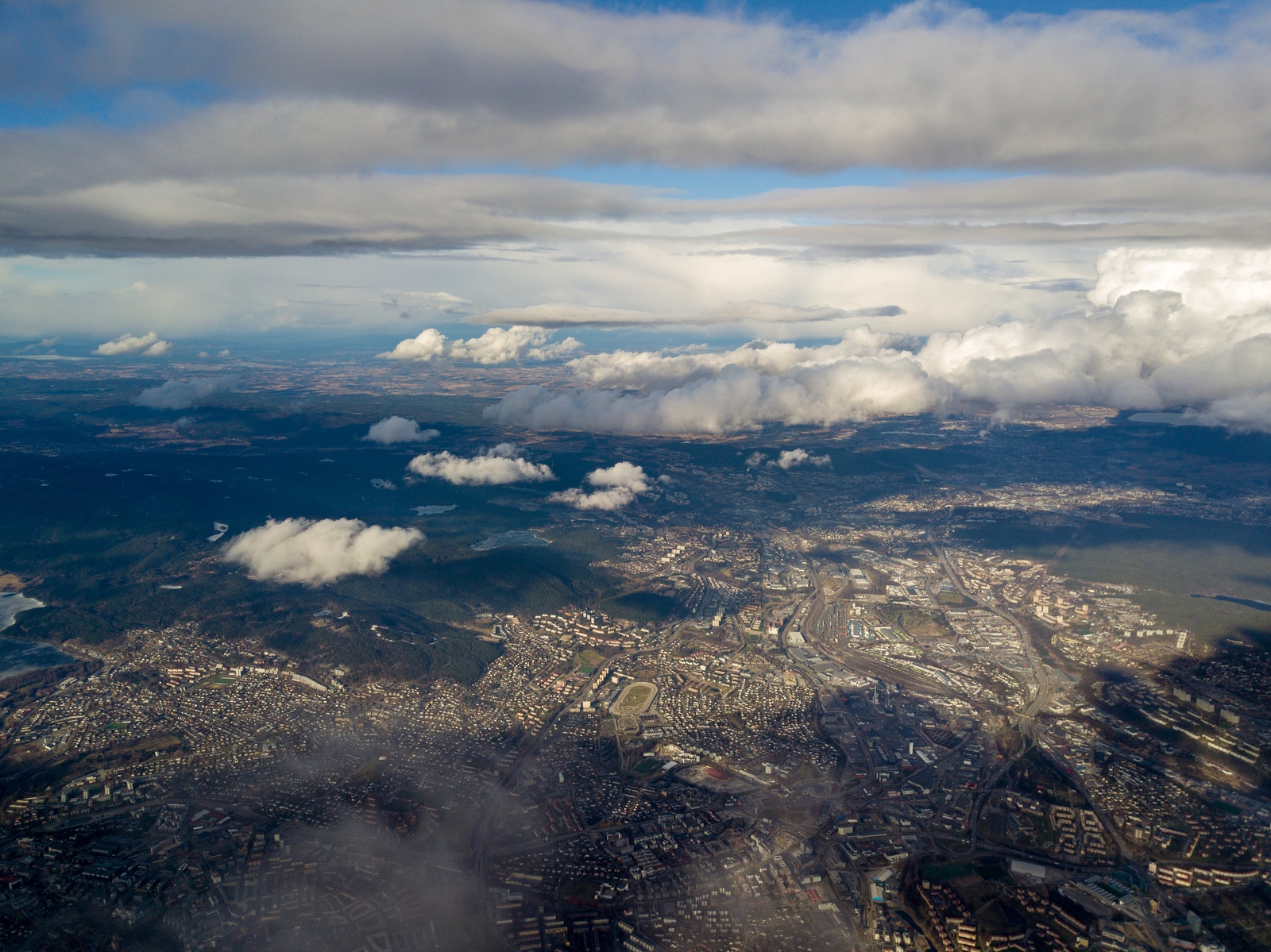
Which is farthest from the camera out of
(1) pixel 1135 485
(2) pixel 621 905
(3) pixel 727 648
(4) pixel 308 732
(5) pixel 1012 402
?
(5) pixel 1012 402

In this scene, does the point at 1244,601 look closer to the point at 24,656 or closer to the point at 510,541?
the point at 510,541

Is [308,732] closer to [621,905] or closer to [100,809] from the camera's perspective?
[100,809]

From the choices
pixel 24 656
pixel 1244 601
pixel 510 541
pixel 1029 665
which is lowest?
pixel 1244 601

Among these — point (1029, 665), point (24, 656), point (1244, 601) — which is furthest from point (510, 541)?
point (1244, 601)

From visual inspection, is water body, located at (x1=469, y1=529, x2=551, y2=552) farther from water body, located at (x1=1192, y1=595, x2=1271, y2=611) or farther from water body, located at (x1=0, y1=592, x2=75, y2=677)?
water body, located at (x1=1192, y1=595, x2=1271, y2=611)

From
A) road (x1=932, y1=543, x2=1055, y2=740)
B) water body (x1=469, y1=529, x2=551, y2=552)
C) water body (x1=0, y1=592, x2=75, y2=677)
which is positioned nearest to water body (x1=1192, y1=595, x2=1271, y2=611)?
road (x1=932, y1=543, x2=1055, y2=740)

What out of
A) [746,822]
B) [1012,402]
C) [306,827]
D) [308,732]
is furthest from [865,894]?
[1012,402]
